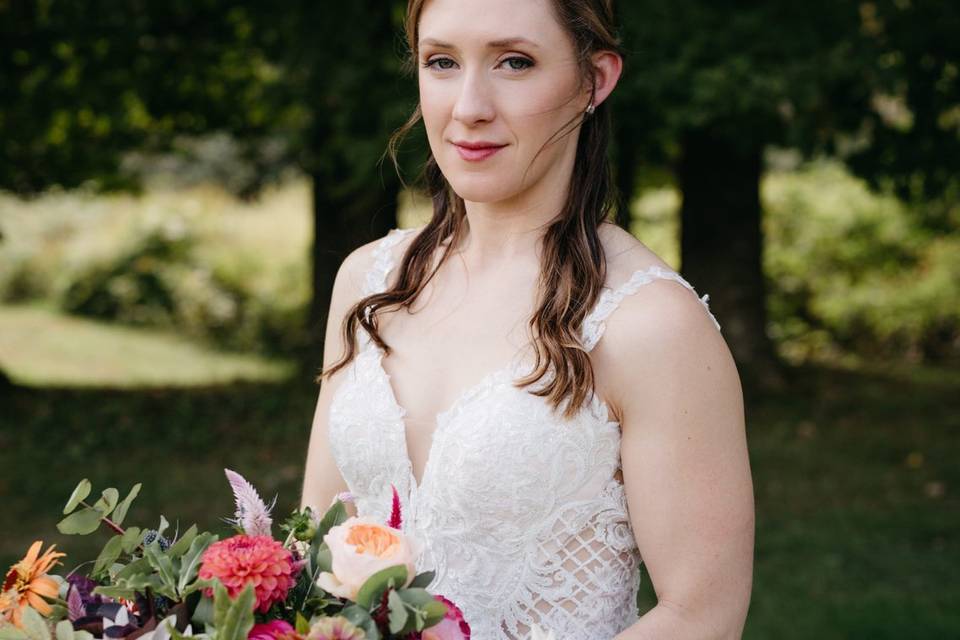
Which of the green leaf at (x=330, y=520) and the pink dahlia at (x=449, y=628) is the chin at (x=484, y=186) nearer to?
the green leaf at (x=330, y=520)

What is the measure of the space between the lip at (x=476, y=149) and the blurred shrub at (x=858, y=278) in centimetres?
1330

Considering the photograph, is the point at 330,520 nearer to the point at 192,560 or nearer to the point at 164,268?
the point at 192,560

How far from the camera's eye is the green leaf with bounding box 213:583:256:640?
1647 millimetres

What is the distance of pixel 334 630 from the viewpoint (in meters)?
1.67

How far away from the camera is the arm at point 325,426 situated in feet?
9.01

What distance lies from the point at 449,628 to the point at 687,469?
0.60 meters

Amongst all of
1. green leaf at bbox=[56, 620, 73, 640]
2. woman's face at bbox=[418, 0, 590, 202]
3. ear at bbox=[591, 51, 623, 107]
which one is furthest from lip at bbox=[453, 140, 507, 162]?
green leaf at bbox=[56, 620, 73, 640]

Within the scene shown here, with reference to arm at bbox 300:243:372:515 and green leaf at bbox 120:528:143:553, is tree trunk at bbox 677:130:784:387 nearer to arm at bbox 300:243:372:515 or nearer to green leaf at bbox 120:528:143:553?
arm at bbox 300:243:372:515

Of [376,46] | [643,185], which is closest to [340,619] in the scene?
[376,46]

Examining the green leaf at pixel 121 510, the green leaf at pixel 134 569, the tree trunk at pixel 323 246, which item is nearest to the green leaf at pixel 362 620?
the green leaf at pixel 134 569

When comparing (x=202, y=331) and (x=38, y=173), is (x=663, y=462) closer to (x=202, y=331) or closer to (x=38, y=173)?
(x=38, y=173)

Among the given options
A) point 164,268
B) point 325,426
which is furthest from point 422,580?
point 164,268

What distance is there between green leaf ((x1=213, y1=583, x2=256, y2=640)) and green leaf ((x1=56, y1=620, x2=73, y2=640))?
11.3 inches

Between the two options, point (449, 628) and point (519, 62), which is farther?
point (519, 62)
